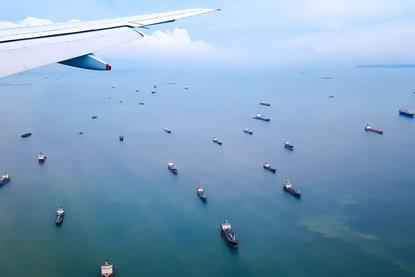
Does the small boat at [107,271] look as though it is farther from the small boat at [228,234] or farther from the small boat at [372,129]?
the small boat at [372,129]

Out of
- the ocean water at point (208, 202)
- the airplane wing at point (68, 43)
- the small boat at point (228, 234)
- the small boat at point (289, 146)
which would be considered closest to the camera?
the airplane wing at point (68, 43)

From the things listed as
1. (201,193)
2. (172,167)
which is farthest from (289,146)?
(201,193)

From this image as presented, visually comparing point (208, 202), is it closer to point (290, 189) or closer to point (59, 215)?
point (290, 189)

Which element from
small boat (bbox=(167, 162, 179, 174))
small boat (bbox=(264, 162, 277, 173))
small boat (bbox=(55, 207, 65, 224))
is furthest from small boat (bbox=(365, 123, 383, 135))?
small boat (bbox=(55, 207, 65, 224))

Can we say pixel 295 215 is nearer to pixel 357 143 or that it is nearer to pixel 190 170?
pixel 190 170

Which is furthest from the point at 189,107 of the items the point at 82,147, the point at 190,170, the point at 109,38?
the point at 109,38

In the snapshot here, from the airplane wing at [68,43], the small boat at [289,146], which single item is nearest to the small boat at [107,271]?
the airplane wing at [68,43]
